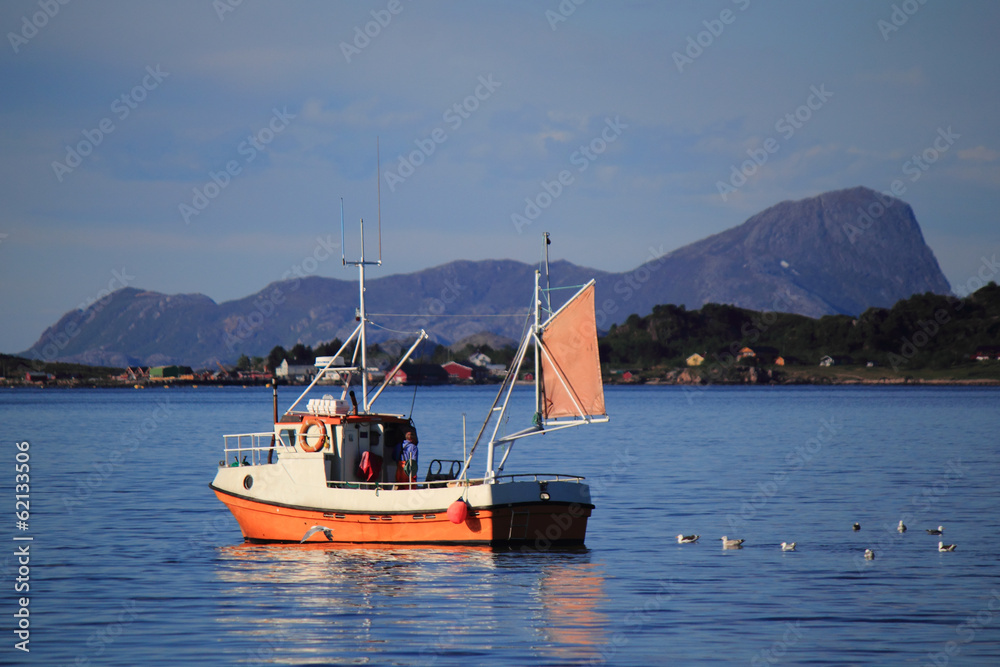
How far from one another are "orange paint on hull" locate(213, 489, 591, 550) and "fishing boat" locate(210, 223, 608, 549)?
34 mm

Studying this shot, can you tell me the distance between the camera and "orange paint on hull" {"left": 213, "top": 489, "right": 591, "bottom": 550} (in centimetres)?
3055

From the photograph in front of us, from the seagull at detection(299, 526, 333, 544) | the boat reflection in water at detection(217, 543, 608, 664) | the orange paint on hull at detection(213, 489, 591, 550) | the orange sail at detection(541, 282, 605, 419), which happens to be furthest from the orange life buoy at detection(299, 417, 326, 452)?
the orange sail at detection(541, 282, 605, 419)

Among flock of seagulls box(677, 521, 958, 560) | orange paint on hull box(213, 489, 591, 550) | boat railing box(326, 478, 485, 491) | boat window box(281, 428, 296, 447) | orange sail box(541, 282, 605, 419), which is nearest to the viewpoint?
boat railing box(326, 478, 485, 491)

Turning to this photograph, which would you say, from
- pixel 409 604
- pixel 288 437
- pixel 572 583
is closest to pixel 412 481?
pixel 288 437

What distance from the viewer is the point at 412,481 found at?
3166 centimetres

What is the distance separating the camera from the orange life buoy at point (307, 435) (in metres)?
32.8

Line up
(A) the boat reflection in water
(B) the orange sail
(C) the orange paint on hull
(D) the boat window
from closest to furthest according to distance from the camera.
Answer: (A) the boat reflection in water, (C) the orange paint on hull, (B) the orange sail, (D) the boat window

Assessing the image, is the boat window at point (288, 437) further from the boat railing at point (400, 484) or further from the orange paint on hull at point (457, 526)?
the boat railing at point (400, 484)

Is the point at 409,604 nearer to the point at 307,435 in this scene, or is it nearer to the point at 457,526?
the point at 457,526

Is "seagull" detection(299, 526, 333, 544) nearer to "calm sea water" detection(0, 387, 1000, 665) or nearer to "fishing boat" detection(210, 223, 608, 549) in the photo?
"fishing boat" detection(210, 223, 608, 549)

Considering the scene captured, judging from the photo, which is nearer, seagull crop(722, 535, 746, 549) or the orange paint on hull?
the orange paint on hull

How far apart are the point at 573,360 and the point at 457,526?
5773mm

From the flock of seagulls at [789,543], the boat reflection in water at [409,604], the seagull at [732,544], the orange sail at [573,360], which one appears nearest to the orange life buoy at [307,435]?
the boat reflection in water at [409,604]

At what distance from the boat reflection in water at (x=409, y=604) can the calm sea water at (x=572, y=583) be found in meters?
0.08
